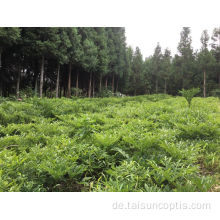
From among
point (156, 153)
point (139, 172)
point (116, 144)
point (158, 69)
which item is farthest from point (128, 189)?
Answer: point (158, 69)

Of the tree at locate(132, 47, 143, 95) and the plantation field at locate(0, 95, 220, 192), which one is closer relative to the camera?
the plantation field at locate(0, 95, 220, 192)

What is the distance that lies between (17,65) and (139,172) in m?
17.2

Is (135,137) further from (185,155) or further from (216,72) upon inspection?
(216,72)

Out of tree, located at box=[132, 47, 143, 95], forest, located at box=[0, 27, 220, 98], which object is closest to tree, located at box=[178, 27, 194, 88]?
forest, located at box=[0, 27, 220, 98]

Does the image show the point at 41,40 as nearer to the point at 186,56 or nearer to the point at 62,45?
the point at 62,45

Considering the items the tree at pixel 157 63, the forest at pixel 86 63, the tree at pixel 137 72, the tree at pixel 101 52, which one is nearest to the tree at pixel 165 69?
the forest at pixel 86 63

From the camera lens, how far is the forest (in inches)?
506

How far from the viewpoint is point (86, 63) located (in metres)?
17.1

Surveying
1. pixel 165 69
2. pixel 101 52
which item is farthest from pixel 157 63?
pixel 101 52

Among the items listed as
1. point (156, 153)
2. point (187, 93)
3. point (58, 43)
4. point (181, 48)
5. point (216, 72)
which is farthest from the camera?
point (181, 48)

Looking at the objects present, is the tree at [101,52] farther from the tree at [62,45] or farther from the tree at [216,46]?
the tree at [216,46]

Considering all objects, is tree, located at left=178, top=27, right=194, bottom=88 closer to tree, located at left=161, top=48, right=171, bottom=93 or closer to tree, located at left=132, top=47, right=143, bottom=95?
tree, located at left=161, top=48, right=171, bottom=93

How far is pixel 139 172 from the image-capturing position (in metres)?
1.84

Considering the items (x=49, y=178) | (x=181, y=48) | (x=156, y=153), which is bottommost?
(x=49, y=178)
